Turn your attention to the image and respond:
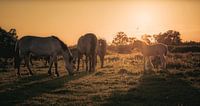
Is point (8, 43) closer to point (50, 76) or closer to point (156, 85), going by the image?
point (50, 76)

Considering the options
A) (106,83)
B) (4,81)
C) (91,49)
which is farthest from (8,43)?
(106,83)

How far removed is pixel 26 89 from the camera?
49.2 ft

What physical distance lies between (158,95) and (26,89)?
221 inches

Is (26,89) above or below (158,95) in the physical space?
above

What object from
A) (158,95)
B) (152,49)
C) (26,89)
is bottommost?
(158,95)

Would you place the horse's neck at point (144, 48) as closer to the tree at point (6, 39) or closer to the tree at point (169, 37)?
the tree at point (6, 39)

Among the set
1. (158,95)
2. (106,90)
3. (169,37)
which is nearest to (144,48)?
(106,90)

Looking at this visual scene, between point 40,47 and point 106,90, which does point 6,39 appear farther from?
point 106,90

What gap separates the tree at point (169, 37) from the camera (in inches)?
2817

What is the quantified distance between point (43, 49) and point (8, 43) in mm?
12015

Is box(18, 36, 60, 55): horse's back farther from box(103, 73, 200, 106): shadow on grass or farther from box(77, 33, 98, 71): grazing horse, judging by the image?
box(103, 73, 200, 106): shadow on grass

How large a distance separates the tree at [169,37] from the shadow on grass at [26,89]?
55.0 m

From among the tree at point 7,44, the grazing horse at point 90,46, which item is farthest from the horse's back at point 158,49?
the tree at point 7,44

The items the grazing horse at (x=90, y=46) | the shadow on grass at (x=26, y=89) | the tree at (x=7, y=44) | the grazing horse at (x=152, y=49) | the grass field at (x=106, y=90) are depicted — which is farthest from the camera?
the tree at (x=7, y=44)
